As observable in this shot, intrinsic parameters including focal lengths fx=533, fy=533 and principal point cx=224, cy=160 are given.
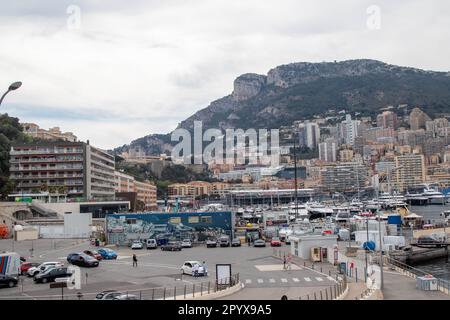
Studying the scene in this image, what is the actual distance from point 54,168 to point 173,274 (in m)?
40.8

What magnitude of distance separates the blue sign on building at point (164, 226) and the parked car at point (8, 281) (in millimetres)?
14857

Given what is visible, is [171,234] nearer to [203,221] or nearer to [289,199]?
[203,221]

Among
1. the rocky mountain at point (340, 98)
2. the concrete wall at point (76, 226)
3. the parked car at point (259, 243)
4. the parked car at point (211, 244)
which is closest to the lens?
the parked car at point (211, 244)

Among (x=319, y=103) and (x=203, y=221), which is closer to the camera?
(x=203, y=221)

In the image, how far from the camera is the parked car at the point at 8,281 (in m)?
15.0

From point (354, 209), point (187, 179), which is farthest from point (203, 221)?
point (187, 179)

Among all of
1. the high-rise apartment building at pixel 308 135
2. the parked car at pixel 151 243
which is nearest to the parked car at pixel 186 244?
the parked car at pixel 151 243

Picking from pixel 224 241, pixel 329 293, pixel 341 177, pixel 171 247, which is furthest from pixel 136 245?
pixel 341 177

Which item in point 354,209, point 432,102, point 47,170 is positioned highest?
point 432,102

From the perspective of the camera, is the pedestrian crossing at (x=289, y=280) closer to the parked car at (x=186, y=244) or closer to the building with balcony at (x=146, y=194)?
the parked car at (x=186, y=244)

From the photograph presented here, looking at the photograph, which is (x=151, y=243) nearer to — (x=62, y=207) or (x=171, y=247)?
(x=171, y=247)
